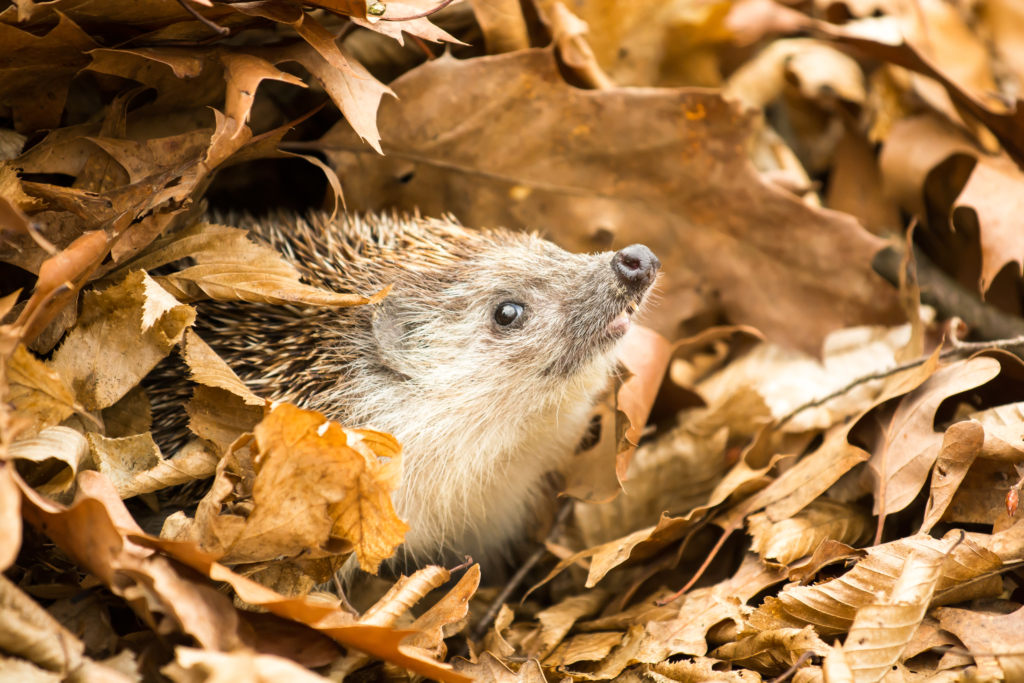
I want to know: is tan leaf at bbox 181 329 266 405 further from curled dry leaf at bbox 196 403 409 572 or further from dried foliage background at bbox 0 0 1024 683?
curled dry leaf at bbox 196 403 409 572

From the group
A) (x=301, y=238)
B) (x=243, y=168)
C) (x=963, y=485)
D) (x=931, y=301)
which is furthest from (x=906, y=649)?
(x=243, y=168)

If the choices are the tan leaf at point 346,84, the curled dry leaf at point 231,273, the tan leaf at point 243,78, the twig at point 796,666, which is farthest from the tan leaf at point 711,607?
the tan leaf at point 243,78

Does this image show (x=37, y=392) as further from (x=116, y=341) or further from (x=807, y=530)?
(x=807, y=530)

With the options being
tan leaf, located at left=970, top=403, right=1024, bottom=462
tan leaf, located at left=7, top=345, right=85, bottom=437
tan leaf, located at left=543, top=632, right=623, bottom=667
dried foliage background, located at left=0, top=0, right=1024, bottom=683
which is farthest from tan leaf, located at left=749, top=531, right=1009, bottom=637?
tan leaf, located at left=7, top=345, right=85, bottom=437

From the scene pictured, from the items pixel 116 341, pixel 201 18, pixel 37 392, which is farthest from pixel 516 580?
pixel 201 18

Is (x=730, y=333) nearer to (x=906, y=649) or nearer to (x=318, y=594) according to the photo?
(x=906, y=649)

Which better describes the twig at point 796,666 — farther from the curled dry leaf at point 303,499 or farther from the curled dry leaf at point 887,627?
the curled dry leaf at point 303,499
